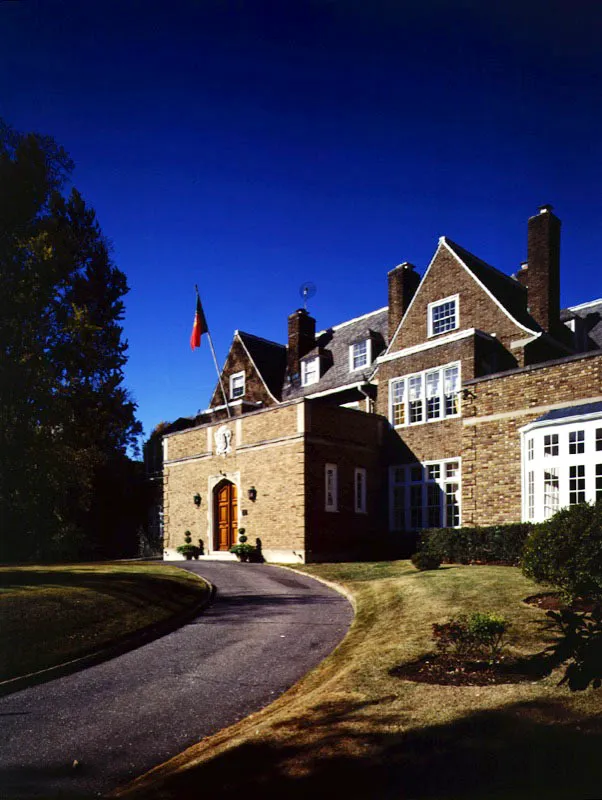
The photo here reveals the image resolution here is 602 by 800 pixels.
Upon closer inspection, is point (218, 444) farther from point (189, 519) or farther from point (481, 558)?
point (481, 558)

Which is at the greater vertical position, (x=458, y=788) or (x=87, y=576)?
(x=458, y=788)

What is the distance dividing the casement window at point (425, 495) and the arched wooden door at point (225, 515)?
23.7 ft

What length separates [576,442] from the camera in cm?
1892

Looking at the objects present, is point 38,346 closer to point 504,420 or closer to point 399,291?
point 504,420

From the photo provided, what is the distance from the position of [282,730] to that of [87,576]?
40.3 ft

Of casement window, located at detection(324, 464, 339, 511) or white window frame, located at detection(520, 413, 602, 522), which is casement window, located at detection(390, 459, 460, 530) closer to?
casement window, located at detection(324, 464, 339, 511)

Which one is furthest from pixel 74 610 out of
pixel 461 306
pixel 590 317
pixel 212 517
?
pixel 590 317

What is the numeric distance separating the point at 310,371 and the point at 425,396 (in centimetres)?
984

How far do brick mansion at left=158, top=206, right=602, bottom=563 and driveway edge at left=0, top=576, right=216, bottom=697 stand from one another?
1105 cm

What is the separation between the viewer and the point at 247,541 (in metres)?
27.3

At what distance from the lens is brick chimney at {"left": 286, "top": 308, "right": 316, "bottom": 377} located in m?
36.5

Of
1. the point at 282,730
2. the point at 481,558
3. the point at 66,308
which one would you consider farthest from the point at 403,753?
the point at 66,308

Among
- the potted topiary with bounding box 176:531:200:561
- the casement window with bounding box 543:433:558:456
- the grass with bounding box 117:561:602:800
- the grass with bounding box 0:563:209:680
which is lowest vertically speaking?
the potted topiary with bounding box 176:531:200:561

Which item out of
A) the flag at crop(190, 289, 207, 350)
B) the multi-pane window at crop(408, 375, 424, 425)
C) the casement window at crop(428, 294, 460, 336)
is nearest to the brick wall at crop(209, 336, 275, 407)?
the flag at crop(190, 289, 207, 350)
